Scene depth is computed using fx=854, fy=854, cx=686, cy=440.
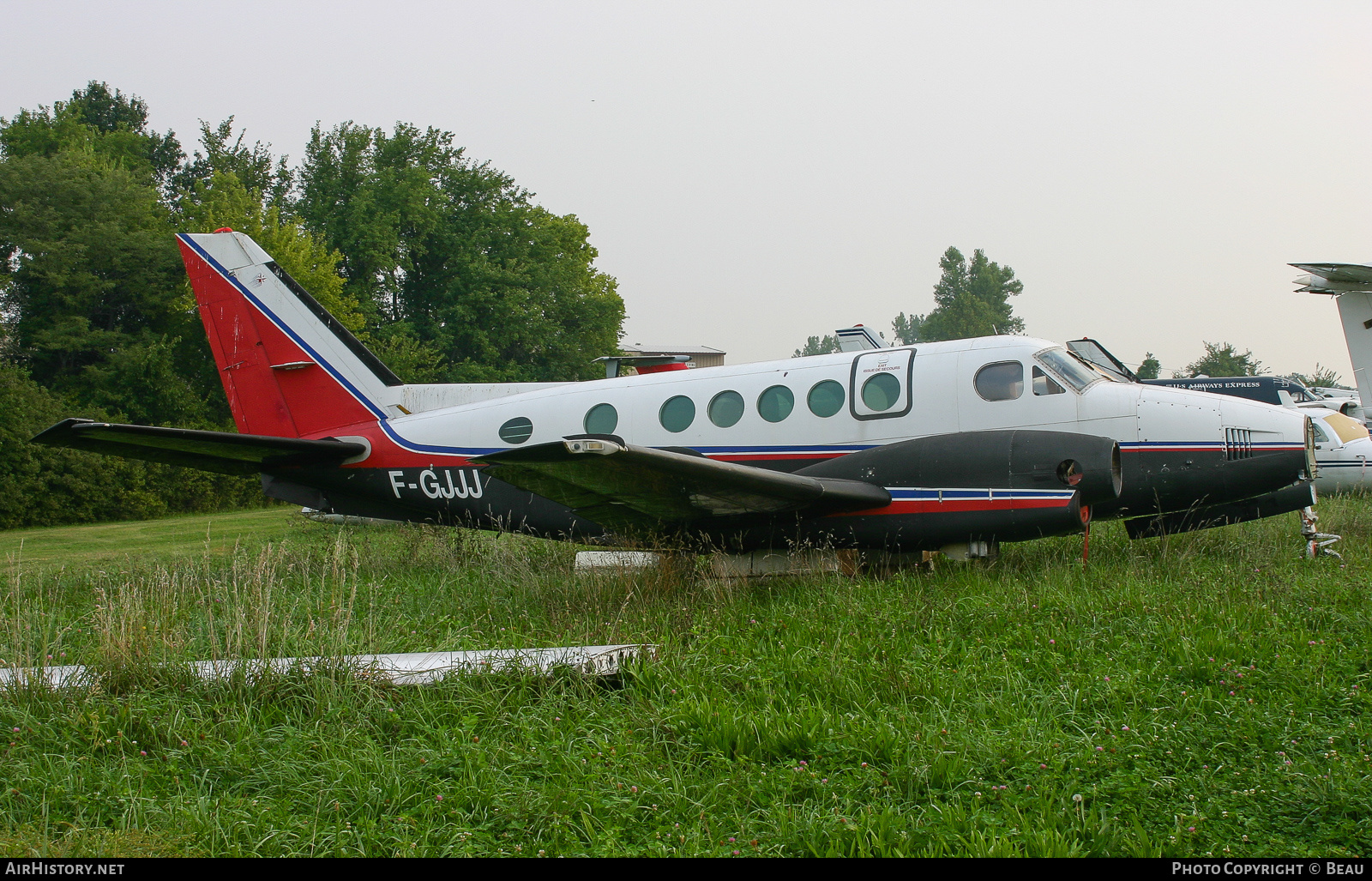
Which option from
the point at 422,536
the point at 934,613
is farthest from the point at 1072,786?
the point at 422,536

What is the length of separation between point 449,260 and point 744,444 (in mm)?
42058

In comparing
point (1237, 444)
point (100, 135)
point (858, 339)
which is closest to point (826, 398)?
point (1237, 444)

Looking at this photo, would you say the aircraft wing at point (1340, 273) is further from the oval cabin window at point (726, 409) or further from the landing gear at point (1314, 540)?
the oval cabin window at point (726, 409)

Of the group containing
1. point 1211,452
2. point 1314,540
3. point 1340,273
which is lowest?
point 1314,540

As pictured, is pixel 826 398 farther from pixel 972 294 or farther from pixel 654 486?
pixel 972 294

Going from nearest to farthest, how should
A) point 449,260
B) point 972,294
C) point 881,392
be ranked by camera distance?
point 881,392 → point 449,260 → point 972,294

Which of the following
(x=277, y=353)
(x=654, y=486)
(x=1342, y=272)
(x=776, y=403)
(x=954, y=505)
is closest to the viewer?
(x=654, y=486)

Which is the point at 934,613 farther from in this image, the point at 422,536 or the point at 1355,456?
the point at 1355,456

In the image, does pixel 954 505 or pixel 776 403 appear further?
pixel 776 403

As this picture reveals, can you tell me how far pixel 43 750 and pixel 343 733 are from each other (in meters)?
1.51

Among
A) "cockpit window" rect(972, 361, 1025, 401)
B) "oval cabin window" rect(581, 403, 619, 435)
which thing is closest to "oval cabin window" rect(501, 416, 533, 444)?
"oval cabin window" rect(581, 403, 619, 435)

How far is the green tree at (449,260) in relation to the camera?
44094 mm

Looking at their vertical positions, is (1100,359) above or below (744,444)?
above

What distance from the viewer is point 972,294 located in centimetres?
9388
